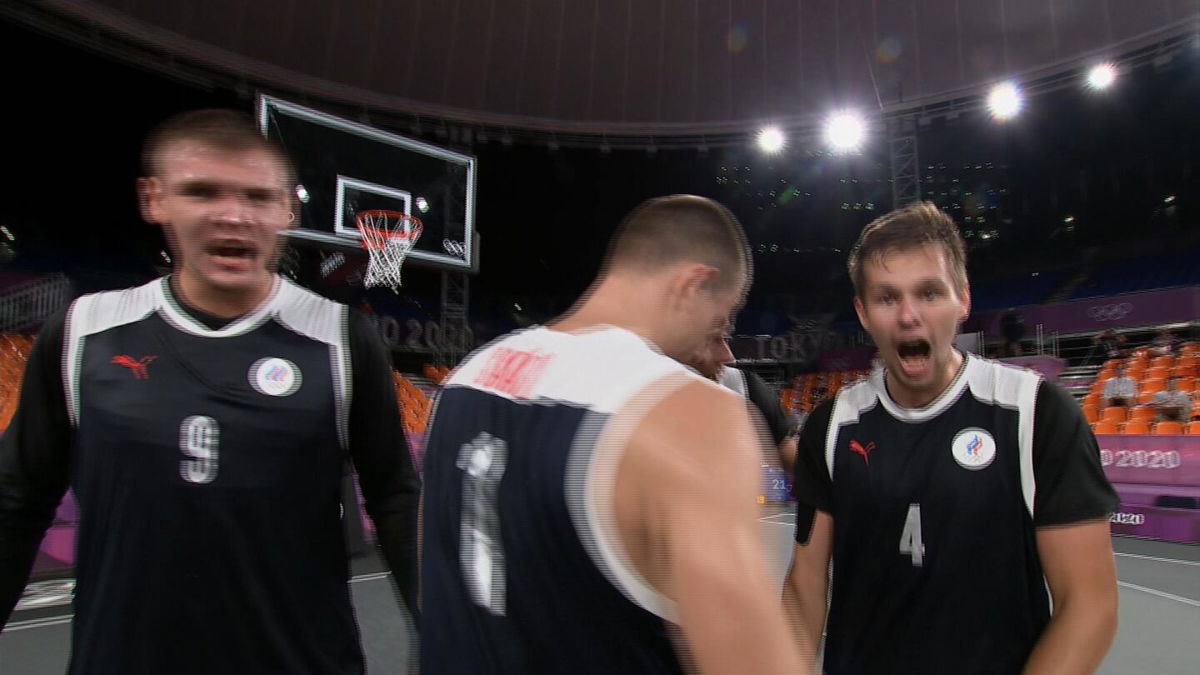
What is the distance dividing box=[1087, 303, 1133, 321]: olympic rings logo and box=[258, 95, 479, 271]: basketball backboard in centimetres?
1519

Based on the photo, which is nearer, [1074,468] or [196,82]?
[1074,468]

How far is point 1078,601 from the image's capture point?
5.02 ft

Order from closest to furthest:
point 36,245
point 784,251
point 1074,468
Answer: point 1074,468
point 36,245
point 784,251

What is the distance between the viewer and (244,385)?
1.76 meters

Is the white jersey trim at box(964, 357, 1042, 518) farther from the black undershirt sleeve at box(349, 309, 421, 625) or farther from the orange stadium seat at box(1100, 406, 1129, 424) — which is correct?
the orange stadium seat at box(1100, 406, 1129, 424)

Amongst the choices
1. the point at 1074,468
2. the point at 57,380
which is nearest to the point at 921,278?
the point at 1074,468

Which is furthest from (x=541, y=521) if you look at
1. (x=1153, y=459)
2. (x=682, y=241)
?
(x=1153, y=459)

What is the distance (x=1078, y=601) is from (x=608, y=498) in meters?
1.20

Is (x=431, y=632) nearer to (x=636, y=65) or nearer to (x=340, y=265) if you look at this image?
(x=340, y=265)

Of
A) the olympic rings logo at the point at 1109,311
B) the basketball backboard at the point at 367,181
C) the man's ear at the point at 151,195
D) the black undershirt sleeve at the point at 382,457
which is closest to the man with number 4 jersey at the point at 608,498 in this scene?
the black undershirt sleeve at the point at 382,457

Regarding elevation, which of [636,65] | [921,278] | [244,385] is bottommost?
[244,385]

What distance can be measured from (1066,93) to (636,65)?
10376mm

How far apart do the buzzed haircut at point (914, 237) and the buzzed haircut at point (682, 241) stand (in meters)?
0.76

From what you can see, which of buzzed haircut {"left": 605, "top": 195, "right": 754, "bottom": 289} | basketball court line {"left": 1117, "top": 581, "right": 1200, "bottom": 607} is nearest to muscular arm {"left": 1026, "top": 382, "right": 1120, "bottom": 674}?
buzzed haircut {"left": 605, "top": 195, "right": 754, "bottom": 289}
